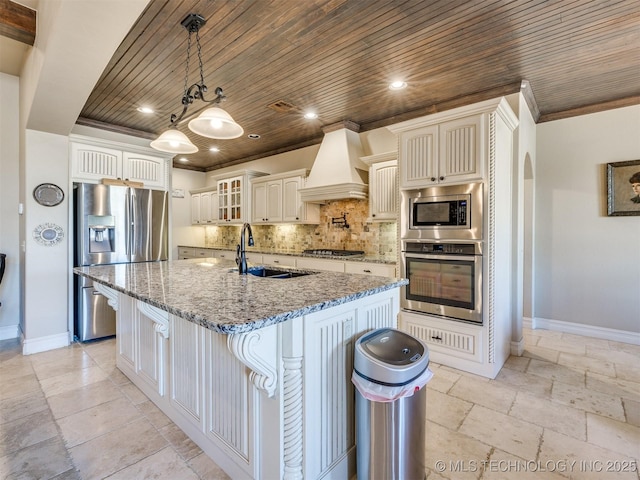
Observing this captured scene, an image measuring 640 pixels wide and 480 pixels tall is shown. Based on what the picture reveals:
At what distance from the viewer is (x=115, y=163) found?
3906mm

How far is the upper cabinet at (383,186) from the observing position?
3.82 meters

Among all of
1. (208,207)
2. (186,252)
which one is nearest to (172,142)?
(208,207)

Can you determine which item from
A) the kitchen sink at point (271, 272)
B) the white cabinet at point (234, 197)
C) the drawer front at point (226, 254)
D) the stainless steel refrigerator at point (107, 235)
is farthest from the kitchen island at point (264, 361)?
the white cabinet at point (234, 197)

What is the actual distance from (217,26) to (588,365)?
4237 mm

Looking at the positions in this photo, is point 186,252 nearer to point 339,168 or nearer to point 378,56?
point 339,168

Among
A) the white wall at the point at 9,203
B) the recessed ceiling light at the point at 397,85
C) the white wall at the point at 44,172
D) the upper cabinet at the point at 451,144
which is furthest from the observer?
the white wall at the point at 9,203

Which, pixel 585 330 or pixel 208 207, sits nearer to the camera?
pixel 585 330

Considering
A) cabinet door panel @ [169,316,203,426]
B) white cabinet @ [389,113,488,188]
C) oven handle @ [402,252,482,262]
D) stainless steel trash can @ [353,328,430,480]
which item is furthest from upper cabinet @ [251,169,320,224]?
stainless steel trash can @ [353,328,430,480]

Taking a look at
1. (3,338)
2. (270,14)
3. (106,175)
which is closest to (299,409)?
(270,14)

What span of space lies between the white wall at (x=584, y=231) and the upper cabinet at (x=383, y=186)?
183 cm

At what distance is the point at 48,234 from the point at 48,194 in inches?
16.5

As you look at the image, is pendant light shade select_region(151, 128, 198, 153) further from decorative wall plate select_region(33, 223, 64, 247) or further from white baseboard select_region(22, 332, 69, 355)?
white baseboard select_region(22, 332, 69, 355)

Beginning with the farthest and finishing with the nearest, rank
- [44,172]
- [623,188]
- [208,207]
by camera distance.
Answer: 1. [208,207]
2. [623,188]
3. [44,172]

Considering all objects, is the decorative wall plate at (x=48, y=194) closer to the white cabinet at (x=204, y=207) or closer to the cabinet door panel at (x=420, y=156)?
the white cabinet at (x=204, y=207)
